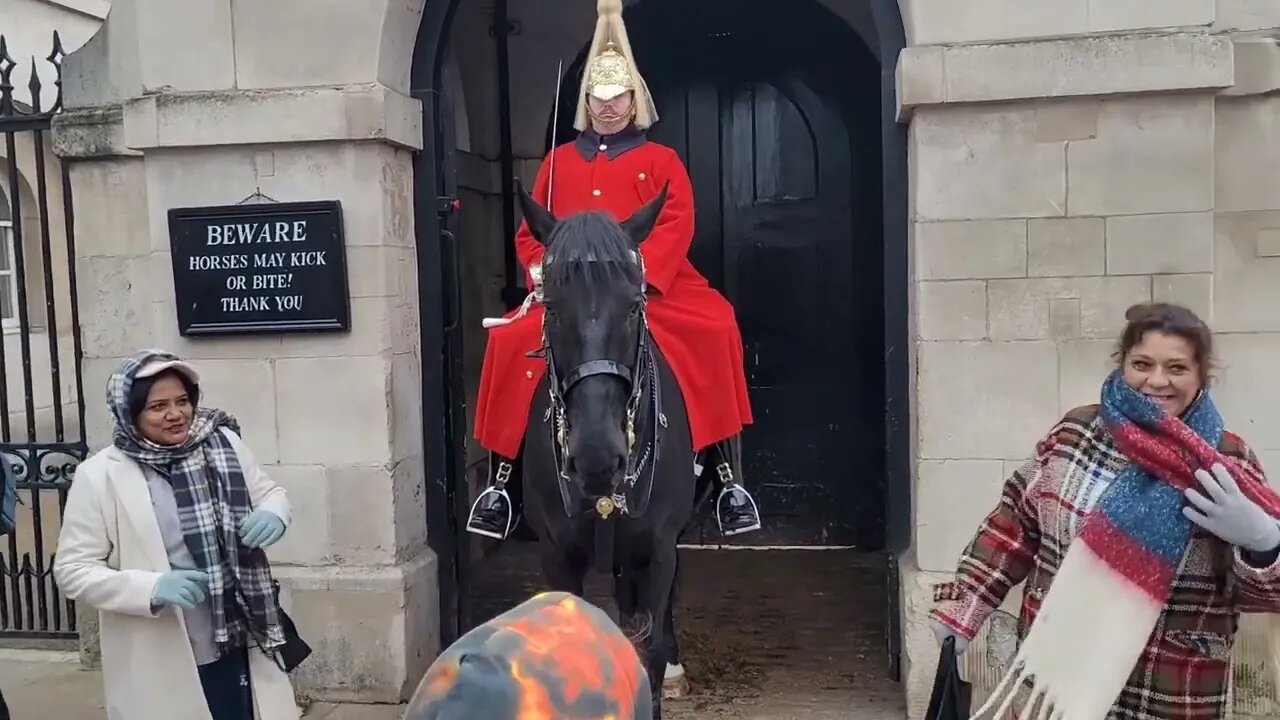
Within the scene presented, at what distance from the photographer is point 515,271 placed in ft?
23.9

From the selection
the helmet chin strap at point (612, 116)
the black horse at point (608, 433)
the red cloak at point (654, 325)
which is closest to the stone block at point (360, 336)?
the red cloak at point (654, 325)

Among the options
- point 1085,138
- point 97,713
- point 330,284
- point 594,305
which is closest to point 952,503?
point 1085,138

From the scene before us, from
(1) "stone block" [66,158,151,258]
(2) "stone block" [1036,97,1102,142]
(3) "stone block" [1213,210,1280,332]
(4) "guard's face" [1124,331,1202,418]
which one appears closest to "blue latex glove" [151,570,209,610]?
(4) "guard's face" [1124,331,1202,418]

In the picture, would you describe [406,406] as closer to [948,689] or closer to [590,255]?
[590,255]

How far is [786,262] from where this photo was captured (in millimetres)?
7059

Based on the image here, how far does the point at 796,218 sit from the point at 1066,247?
2967mm

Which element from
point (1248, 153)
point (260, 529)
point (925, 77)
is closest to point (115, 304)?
point (260, 529)

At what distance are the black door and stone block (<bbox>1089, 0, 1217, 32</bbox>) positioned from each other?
9.31 ft

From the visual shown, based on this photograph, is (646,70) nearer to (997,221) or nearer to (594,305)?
(997,221)

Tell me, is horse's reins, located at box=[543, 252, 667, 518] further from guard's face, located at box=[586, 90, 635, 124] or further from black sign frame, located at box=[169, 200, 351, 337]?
black sign frame, located at box=[169, 200, 351, 337]

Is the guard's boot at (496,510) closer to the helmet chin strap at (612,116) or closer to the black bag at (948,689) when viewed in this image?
the helmet chin strap at (612,116)

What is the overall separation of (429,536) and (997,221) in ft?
9.38

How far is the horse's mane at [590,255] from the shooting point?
3.24 m

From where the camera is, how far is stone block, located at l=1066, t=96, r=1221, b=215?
409cm
